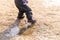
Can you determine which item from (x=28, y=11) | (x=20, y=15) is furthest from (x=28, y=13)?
(x=20, y=15)

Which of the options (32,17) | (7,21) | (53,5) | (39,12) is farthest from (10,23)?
(53,5)

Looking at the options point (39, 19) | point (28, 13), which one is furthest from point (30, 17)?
point (39, 19)

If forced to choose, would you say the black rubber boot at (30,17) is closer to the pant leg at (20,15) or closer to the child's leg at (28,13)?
the child's leg at (28,13)

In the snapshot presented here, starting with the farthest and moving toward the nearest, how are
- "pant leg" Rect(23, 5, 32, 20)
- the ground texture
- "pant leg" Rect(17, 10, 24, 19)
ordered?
1. "pant leg" Rect(17, 10, 24, 19)
2. "pant leg" Rect(23, 5, 32, 20)
3. the ground texture

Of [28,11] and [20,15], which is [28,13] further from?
[20,15]

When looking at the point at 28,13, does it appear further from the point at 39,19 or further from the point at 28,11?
the point at 39,19

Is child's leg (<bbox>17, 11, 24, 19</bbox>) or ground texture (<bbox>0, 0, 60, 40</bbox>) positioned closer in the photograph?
ground texture (<bbox>0, 0, 60, 40</bbox>)

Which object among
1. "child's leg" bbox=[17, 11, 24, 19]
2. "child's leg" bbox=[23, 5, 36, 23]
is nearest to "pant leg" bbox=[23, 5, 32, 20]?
"child's leg" bbox=[23, 5, 36, 23]

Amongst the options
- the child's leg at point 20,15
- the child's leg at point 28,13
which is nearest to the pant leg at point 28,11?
the child's leg at point 28,13

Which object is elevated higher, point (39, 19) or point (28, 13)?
point (28, 13)

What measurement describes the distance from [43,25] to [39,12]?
1.18 feet

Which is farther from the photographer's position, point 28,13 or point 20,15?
point 20,15

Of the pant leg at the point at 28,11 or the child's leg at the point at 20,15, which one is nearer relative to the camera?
the pant leg at the point at 28,11

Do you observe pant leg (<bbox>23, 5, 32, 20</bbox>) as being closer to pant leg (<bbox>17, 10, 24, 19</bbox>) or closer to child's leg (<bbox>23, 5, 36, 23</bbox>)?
child's leg (<bbox>23, 5, 36, 23</bbox>)
